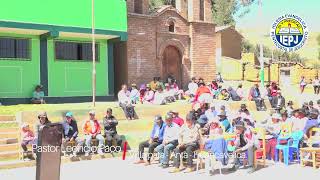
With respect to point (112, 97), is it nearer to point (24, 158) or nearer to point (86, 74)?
point (86, 74)

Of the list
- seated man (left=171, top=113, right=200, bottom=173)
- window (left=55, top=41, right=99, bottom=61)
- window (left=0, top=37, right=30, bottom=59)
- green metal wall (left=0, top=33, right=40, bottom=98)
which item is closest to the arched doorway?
window (left=55, top=41, right=99, bottom=61)

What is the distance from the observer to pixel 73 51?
68.7ft

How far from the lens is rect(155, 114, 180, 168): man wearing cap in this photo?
456 inches

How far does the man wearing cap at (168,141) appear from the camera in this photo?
38.0 feet

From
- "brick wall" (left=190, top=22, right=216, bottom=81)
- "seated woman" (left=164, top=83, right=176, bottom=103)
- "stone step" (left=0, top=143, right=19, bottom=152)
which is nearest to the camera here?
"stone step" (left=0, top=143, right=19, bottom=152)

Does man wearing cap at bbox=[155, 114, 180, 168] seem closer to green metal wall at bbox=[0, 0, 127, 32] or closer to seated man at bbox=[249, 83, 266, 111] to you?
green metal wall at bbox=[0, 0, 127, 32]

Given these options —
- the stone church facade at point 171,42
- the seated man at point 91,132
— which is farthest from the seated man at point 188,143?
the stone church facade at point 171,42

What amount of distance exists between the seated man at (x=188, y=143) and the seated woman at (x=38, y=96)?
9.32m

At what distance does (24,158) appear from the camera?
12.8m

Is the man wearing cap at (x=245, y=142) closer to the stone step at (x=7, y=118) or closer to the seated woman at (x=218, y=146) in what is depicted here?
the seated woman at (x=218, y=146)

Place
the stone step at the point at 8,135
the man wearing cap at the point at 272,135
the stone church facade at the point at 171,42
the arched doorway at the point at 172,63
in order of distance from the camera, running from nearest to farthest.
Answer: the man wearing cap at the point at 272,135 < the stone step at the point at 8,135 < the stone church facade at the point at 171,42 < the arched doorway at the point at 172,63

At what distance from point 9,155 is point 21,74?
22.7 feet

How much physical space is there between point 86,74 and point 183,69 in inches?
223
